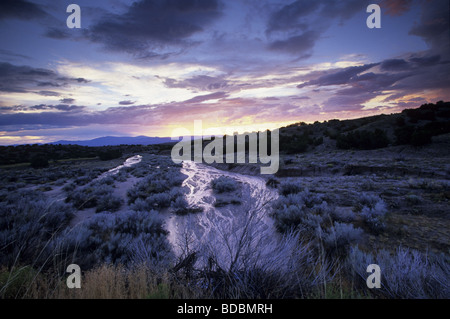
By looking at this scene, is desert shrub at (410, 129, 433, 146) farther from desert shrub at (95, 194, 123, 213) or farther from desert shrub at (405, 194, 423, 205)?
desert shrub at (95, 194, 123, 213)

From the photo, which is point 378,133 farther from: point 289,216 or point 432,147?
point 289,216

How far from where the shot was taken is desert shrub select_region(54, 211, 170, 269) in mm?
2975

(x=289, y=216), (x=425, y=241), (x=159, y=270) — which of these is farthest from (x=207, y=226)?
(x=425, y=241)

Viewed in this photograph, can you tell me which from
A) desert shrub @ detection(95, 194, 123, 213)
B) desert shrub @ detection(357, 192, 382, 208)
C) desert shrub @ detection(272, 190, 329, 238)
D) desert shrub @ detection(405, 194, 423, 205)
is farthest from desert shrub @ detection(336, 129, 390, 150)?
desert shrub @ detection(95, 194, 123, 213)

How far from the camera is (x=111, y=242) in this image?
135 inches

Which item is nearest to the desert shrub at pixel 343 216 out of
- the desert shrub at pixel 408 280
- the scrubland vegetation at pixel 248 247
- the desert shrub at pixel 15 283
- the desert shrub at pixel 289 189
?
the scrubland vegetation at pixel 248 247

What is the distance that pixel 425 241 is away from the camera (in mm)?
3498

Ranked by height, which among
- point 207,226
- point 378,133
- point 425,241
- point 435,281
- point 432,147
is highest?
point 378,133

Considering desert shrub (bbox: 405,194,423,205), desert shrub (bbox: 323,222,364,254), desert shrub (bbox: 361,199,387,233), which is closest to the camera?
desert shrub (bbox: 323,222,364,254)

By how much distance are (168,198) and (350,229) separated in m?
5.80

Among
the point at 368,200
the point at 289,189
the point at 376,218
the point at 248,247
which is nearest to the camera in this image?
the point at 248,247

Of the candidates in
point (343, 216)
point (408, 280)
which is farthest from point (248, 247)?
point (343, 216)

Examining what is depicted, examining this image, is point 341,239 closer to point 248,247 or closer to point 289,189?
point 248,247

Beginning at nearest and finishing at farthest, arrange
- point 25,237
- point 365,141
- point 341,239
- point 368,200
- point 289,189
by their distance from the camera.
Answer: point 25,237
point 341,239
point 368,200
point 289,189
point 365,141
